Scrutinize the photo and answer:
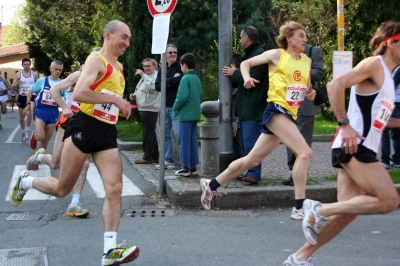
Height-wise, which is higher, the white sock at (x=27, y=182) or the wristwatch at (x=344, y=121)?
the wristwatch at (x=344, y=121)

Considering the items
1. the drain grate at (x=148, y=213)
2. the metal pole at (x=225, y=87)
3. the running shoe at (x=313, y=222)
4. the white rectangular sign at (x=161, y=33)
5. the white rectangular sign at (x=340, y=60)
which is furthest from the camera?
the white rectangular sign at (x=340, y=60)

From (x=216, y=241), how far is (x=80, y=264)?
1414mm

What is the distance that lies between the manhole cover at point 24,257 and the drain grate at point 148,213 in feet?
5.87

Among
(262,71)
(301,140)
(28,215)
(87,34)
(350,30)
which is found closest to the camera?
(301,140)

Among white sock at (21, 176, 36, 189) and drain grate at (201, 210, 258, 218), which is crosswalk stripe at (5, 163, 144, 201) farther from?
white sock at (21, 176, 36, 189)

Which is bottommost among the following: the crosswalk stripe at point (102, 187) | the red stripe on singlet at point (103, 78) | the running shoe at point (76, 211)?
the crosswalk stripe at point (102, 187)

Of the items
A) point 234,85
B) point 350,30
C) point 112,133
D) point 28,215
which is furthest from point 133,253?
point 350,30

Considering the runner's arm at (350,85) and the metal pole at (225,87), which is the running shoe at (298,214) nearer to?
the runner's arm at (350,85)

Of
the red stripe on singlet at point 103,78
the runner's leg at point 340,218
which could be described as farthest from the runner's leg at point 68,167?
the runner's leg at point 340,218

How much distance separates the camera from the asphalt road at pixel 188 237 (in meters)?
5.49

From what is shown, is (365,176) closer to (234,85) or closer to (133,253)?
(133,253)

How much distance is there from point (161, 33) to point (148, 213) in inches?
95.0

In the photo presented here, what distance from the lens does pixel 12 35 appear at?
110 m

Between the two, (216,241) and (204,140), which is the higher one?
(204,140)
